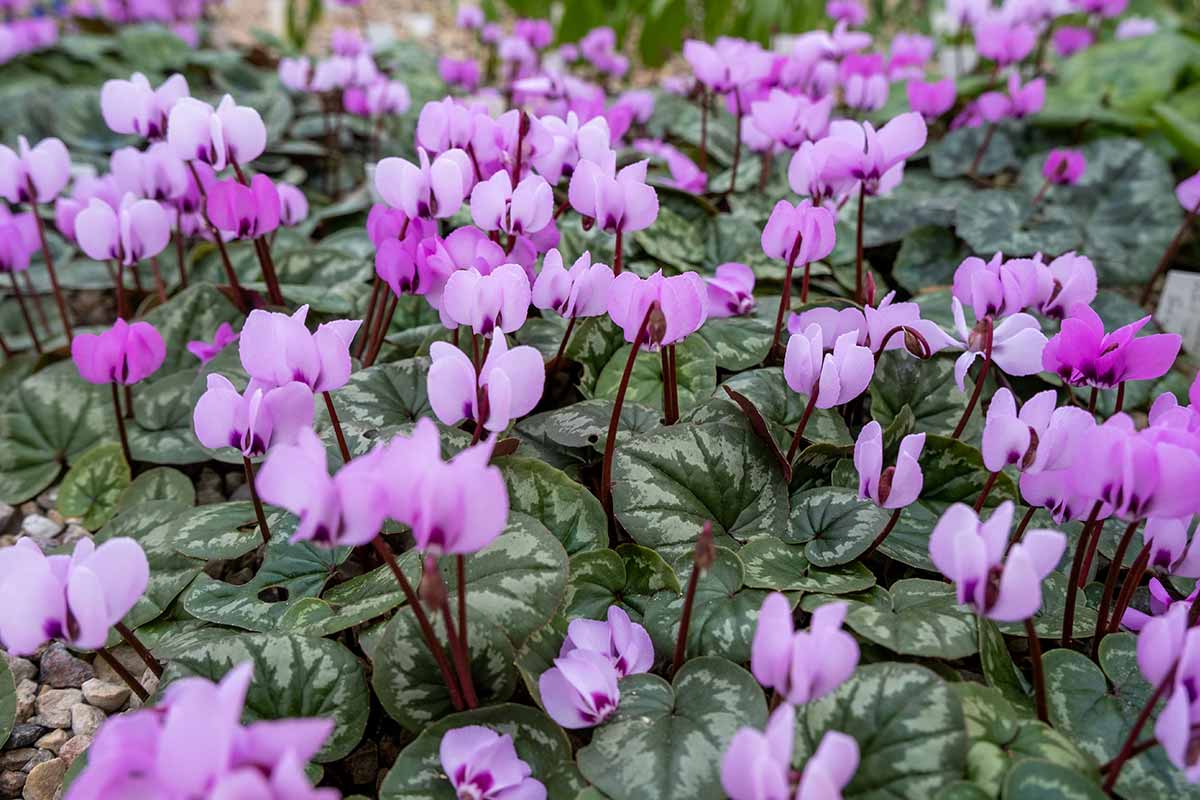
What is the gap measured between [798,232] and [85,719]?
3.92 ft

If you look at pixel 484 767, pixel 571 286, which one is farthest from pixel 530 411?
pixel 484 767

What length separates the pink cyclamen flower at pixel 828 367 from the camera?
1256 mm

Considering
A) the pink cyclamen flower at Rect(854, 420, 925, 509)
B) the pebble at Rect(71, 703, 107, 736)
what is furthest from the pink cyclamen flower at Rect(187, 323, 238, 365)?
the pink cyclamen flower at Rect(854, 420, 925, 509)

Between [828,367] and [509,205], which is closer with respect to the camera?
[828,367]

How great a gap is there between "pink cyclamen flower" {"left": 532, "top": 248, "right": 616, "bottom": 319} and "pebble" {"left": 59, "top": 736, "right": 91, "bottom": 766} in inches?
32.6

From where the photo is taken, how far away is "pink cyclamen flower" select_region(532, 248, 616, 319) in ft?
4.33

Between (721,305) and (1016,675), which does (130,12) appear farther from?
(1016,675)

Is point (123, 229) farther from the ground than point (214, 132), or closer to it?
closer to it

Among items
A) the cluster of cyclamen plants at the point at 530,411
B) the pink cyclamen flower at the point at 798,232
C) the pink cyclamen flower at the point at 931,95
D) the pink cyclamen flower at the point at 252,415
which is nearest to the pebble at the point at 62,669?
the cluster of cyclamen plants at the point at 530,411

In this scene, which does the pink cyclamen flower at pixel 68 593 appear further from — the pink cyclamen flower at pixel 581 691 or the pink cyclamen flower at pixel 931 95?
the pink cyclamen flower at pixel 931 95

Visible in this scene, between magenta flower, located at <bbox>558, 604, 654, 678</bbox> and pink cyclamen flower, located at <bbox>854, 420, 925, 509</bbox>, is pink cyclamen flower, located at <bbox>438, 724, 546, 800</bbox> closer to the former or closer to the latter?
magenta flower, located at <bbox>558, 604, 654, 678</bbox>

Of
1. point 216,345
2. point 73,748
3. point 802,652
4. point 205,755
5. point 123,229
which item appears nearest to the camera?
point 205,755

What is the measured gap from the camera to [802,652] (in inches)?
34.3

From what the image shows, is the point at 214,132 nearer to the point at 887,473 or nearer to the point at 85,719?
the point at 85,719
